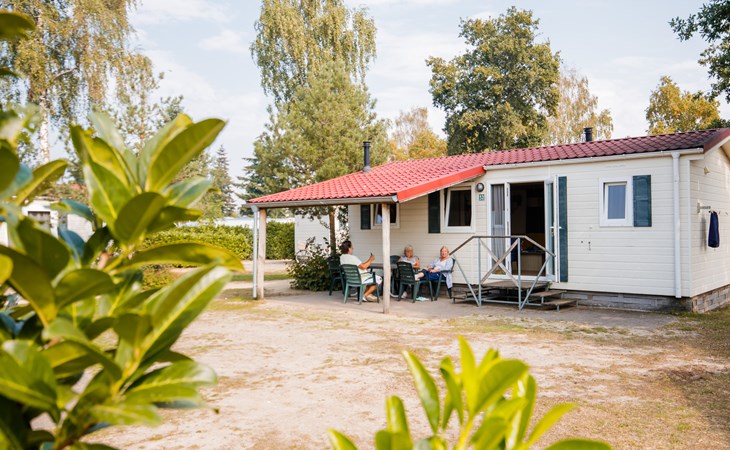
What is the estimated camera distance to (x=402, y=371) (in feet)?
19.7

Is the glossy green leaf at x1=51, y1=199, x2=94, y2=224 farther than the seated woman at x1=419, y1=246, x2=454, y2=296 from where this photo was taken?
No

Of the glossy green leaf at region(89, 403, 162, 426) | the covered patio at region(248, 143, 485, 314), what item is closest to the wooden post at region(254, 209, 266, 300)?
the covered patio at region(248, 143, 485, 314)

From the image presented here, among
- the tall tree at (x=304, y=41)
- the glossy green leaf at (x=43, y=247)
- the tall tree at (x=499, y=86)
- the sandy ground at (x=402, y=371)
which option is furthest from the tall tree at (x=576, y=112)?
the glossy green leaf at (x=43, y=247)

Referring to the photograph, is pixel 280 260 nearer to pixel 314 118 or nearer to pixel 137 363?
pixel 314 118

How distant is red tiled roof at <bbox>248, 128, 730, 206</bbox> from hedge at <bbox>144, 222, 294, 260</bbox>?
5.11 meters

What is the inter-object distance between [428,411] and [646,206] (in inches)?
404

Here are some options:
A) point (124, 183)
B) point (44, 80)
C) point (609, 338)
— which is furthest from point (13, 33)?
point (44, 80)

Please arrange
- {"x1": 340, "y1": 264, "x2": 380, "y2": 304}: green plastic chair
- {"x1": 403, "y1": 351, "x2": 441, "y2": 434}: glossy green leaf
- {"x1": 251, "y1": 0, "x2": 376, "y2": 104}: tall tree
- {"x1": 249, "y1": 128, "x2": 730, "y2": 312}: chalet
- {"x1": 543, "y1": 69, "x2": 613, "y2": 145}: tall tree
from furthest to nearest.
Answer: {"x1": 543, "y1": 69, "x2": 613, "y2": 145}: tall tree
{"x1": 251, "y1": 0, "x2": 376, "y2": 104}: tall tree
{"x1": 340, "y1": 264, "x2": 380, "y2": 304}: green plastic chair
{"x1": 249, "y1": 128, "x2": 730, "y2": 312}: chalet
{"x1": 403, "y1": 351, "x2": 441, "y2": 434}: glossy green leaf

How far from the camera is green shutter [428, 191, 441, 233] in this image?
12508 millimetres

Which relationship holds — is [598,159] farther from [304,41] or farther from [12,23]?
[304,41]

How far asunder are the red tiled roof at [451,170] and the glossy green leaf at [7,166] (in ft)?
30.7

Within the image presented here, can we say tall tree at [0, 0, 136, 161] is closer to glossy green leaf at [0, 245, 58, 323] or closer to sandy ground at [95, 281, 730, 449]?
sandy ground at [95, 281, 730, 449]

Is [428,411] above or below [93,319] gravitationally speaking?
below

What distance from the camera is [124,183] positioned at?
33.3 inches
